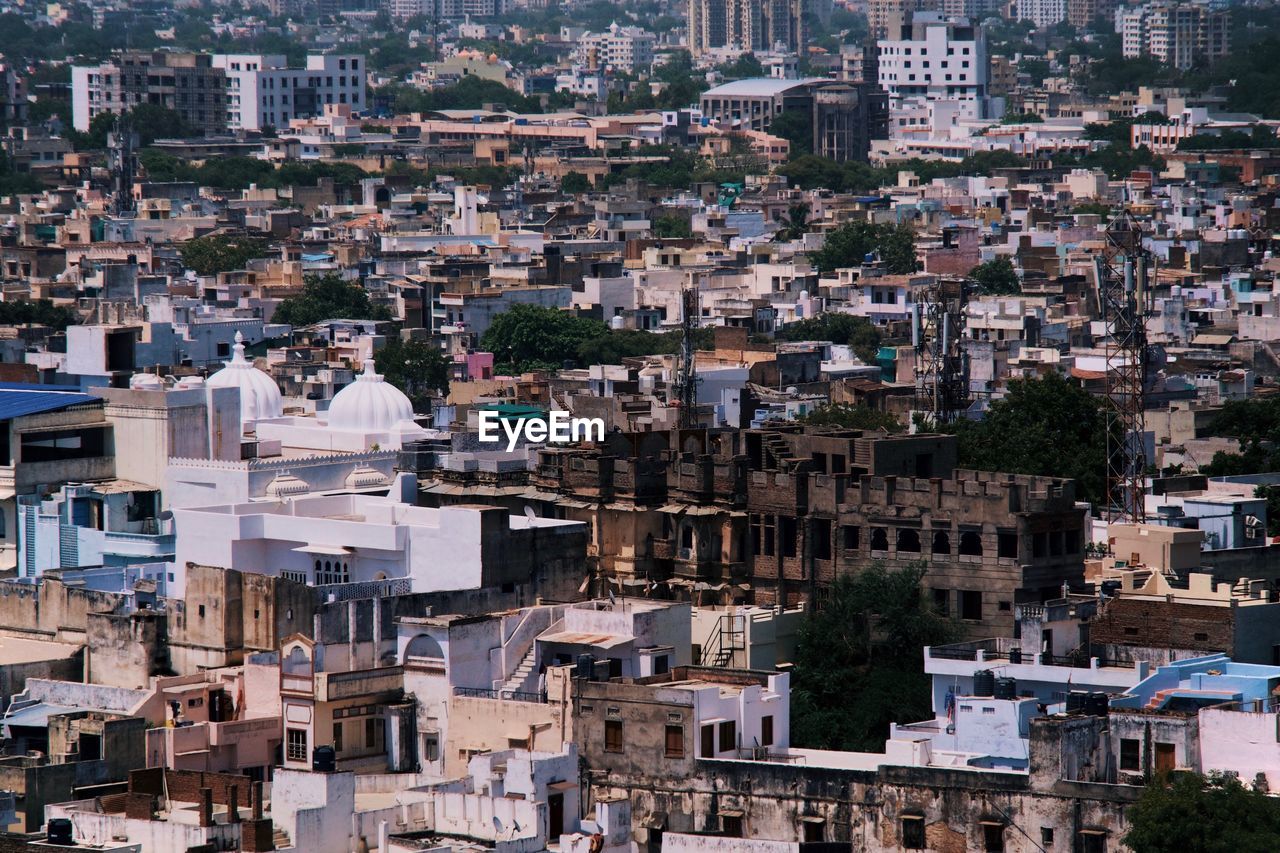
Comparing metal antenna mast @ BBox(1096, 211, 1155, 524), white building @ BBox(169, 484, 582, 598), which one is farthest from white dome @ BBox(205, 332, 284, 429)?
metal antenna mast @ BBox(1096, 211, 1155, 524)

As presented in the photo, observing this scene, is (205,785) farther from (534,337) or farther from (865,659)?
(534,337)

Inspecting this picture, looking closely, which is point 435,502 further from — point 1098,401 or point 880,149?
point 880,149

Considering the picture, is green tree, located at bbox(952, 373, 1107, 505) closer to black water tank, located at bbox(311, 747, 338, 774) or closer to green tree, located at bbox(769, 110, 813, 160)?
black water tank, located at bbox(311, 747, 338, 774)

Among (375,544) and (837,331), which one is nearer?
(375,544)

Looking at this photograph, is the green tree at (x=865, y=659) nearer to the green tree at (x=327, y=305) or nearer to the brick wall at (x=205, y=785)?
the brick wall at (x=205, y=785)

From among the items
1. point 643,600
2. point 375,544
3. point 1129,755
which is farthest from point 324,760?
point 1129,755

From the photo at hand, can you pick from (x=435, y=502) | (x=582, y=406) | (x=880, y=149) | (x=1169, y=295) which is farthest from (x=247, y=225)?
(x=435, y=502)
